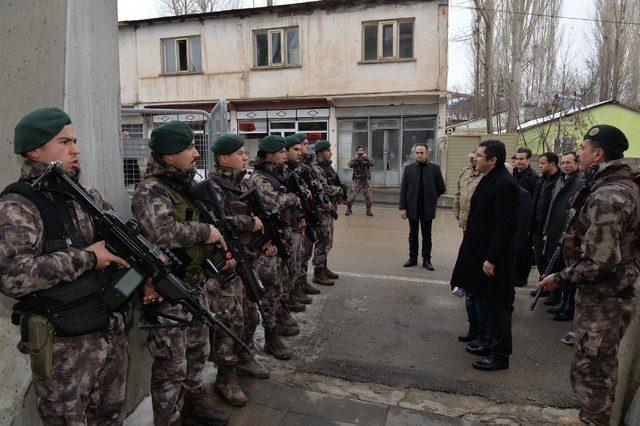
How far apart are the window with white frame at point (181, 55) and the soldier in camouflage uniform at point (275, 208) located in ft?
49.0

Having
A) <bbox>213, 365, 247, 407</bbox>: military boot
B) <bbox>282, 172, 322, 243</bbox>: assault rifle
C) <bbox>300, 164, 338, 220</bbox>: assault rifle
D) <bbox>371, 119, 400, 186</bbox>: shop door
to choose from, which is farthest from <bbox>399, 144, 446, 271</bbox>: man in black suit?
<bbox>371, 119, 400, 186</bbox>: shop door

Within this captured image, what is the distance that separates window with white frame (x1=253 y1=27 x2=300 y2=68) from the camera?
16.8 meters

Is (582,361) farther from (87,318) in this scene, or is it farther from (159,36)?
(159,36)

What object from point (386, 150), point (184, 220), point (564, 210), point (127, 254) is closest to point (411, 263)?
point (564, 210)

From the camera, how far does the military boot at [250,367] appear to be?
3.62 meters

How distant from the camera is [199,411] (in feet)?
9.73

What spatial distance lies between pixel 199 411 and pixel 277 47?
629 inches

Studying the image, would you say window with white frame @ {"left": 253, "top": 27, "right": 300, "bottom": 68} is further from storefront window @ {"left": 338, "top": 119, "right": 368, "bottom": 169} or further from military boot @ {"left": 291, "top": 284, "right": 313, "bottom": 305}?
military boot @ {"left": 291, "top": 284, "right": 313, "bottom": 305}

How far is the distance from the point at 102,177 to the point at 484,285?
3.05 meters

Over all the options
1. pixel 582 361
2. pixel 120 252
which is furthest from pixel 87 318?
pixel 582 361

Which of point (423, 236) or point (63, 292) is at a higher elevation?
point (63, 292)

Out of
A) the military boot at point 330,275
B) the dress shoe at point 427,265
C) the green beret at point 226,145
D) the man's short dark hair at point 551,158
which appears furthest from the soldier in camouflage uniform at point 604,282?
the dress shoe at point 427,265

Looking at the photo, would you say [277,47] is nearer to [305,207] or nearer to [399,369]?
[305,207]

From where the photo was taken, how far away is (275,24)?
16.8 m
